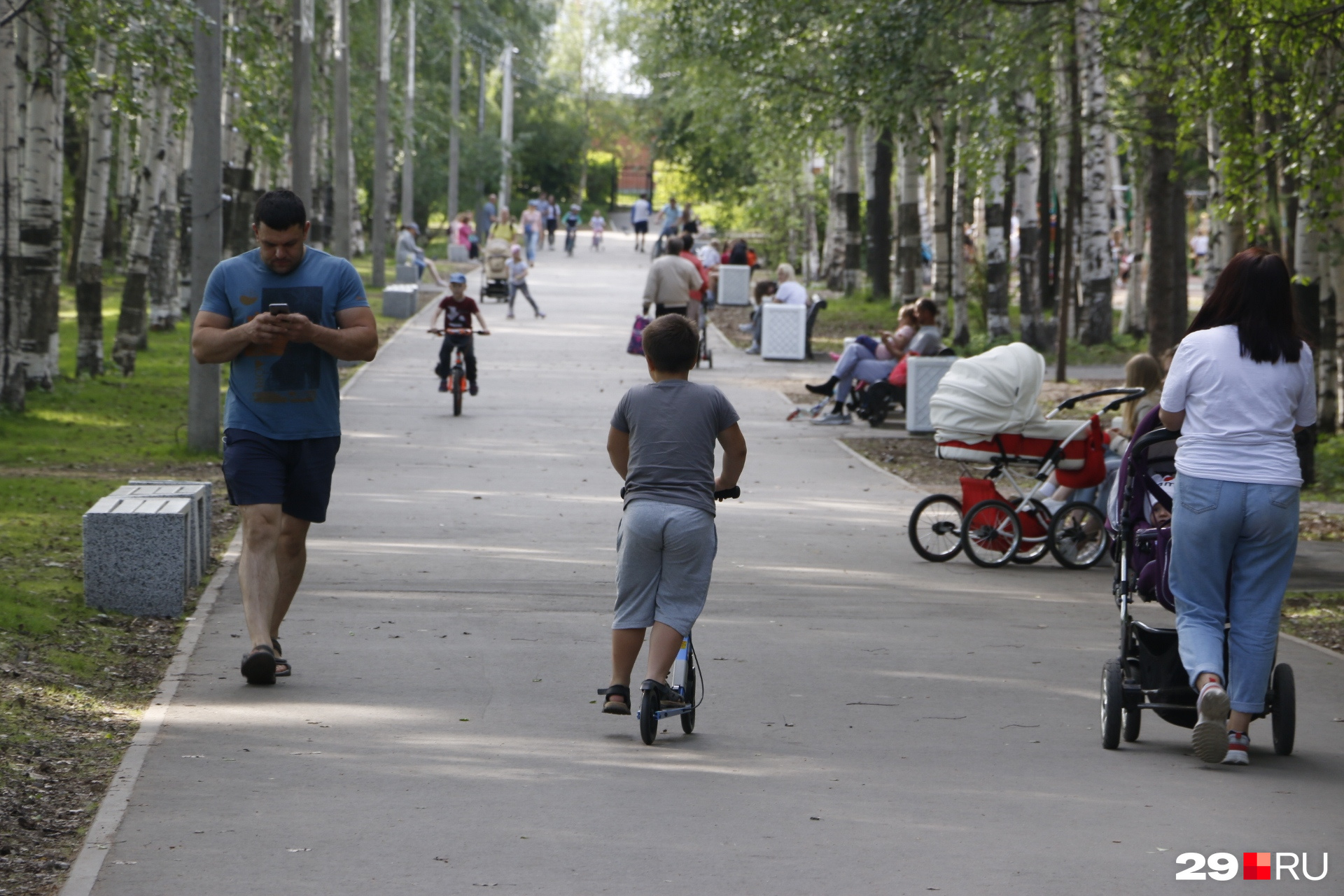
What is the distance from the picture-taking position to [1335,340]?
16656 mm

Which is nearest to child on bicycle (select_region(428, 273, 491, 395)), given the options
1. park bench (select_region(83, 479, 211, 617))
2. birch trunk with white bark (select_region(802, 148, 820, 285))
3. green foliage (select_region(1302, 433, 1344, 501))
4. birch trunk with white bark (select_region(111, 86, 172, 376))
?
birch trunk with white bark (select_region(111, 86, 172, 376))

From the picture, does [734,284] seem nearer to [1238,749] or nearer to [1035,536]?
[1035,536]

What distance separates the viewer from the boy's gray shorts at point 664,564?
20.4ft

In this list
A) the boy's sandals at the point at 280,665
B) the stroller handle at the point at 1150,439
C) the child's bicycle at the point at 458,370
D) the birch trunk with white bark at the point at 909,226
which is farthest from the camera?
the birch trunk with white bark at the point at 909,226

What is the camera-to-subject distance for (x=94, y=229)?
20.2 metres

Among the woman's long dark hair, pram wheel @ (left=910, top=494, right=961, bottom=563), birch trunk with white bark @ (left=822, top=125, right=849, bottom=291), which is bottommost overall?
pram wheel @ (left=910, top=494, right=961, bottom=563)

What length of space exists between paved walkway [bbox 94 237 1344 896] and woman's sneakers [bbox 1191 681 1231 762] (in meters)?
0.13

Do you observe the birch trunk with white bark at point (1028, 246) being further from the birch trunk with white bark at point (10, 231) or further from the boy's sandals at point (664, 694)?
the boy's sandals at point (664, 694)

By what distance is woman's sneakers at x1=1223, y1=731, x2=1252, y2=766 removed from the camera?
6148 millimetres

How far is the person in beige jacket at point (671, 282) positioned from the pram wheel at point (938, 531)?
1030cm

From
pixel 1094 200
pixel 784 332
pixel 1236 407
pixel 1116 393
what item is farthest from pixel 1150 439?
pixel 784 332

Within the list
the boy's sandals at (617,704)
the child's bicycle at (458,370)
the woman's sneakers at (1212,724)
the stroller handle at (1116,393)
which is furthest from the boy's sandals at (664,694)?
the child's bicycle at (458,370)

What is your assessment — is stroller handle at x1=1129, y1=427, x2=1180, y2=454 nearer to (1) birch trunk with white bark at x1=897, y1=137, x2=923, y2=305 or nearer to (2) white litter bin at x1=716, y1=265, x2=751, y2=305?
(1) birch trunk with white bark at x1=897, y1=137, x2=923, y2=305

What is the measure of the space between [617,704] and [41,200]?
1325 cm
